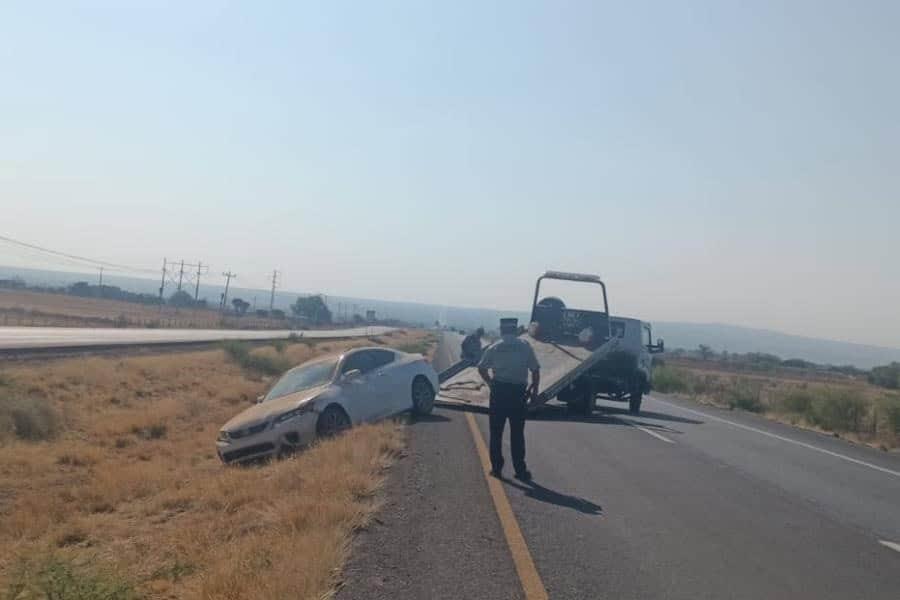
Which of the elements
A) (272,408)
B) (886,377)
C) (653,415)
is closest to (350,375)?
(272,408)

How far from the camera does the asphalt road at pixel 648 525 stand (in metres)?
7.74

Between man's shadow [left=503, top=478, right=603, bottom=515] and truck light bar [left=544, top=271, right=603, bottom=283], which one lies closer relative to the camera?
man's shadow [left=503, top=478, right=603, bottom=515]

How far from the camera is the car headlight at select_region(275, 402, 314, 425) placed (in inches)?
647

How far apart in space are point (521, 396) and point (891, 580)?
515 centimetres

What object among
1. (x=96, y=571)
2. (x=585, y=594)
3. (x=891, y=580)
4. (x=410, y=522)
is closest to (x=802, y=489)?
(x=891, y=580)

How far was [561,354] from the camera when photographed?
22312mm

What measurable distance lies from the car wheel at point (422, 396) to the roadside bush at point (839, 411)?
14.8 metres

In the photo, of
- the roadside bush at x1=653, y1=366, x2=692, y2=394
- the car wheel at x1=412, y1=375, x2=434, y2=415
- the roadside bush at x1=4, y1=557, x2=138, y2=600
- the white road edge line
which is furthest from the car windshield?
the roadside bush at x1=653, y1=366, x2=692, y2=394

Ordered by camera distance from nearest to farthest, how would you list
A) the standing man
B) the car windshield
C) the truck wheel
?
1. the standing man
2. the car windshield
3. the truck wheel

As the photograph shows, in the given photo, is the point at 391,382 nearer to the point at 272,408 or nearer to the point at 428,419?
the point at 428,419

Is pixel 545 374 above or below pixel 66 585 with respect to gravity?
above

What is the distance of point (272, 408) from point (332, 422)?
98 cm

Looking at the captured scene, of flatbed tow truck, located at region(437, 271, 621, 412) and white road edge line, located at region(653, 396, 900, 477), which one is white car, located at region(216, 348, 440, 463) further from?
white road edge line, located at region(653, 396, 900, 477)

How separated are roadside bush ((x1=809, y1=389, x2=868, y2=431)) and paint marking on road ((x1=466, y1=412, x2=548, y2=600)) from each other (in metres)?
20.2
